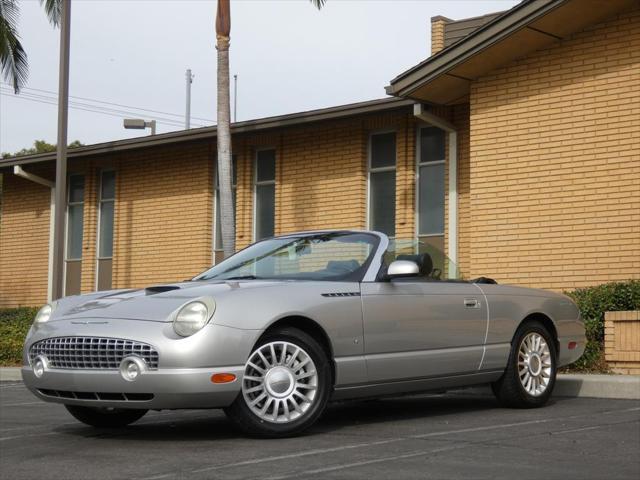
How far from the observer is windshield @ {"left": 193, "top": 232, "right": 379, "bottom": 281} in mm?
7973

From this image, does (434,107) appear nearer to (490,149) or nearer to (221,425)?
(490,149)

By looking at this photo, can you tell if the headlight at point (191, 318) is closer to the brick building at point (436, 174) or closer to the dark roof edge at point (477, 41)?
the brick building at point (436, 174)

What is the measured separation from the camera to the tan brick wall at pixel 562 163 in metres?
13.7

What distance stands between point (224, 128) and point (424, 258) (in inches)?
394

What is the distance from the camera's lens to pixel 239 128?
19547 mm

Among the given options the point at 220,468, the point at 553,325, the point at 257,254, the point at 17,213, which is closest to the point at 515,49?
the point at 553,325

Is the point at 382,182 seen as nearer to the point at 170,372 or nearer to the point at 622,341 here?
the point at 622,341

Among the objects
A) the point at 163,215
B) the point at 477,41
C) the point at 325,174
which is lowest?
the point at 163,215

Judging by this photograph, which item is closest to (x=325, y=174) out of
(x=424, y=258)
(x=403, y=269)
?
(x=424, y=258)

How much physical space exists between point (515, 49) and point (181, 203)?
899cm

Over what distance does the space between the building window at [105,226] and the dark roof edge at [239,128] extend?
1123mm

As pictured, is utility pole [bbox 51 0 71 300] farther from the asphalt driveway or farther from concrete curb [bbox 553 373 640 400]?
concrete curb [bbox 553 373 640 400]

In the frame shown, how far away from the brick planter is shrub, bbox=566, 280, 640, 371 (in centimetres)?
28

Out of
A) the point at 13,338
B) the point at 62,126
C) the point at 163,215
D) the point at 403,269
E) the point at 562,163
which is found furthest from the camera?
the point at 163,215
